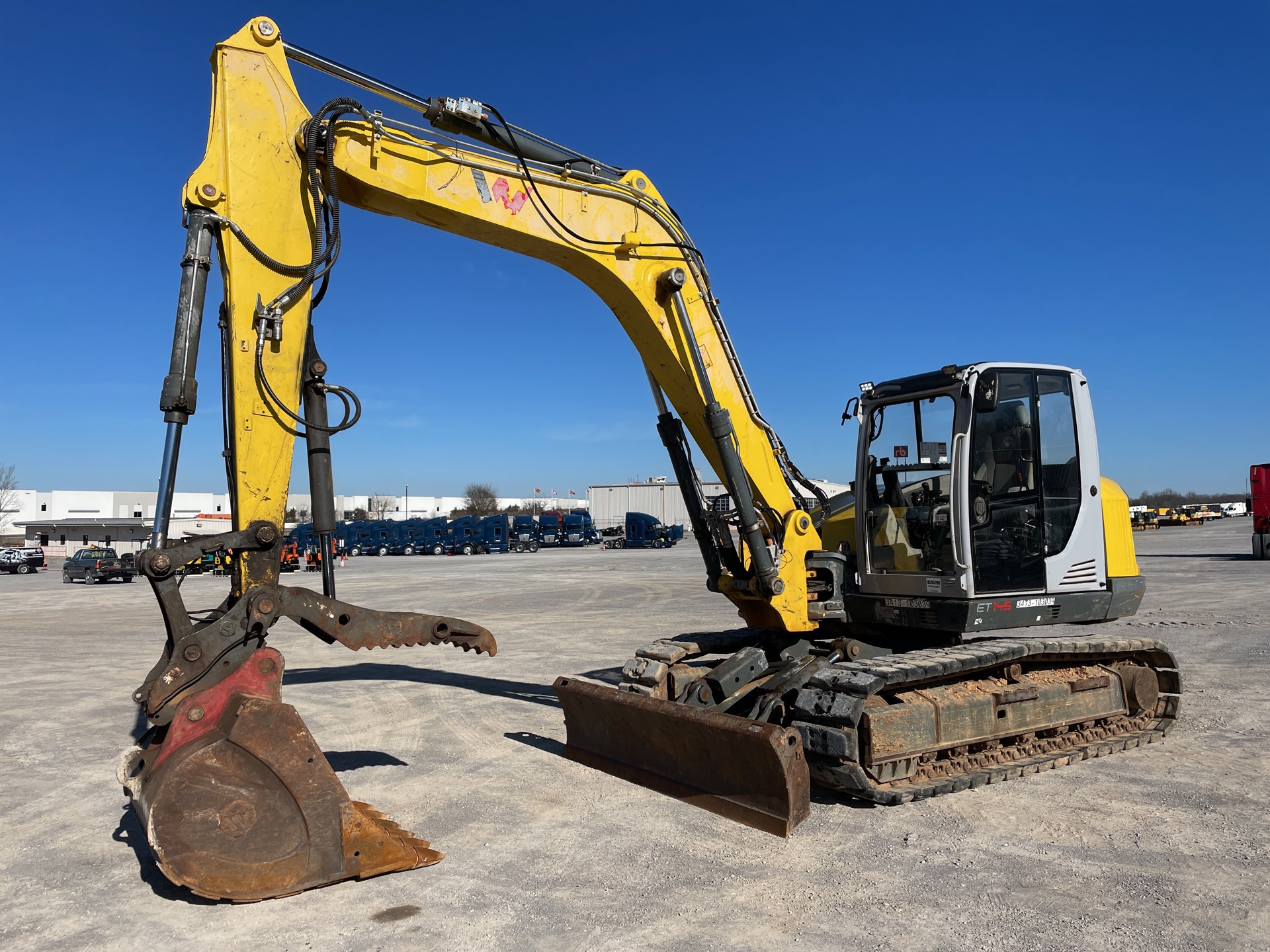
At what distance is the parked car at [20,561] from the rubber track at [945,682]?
5100 cm

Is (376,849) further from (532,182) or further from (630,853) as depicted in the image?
(532,182)

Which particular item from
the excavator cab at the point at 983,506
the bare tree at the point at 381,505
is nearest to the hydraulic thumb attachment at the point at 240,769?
the excavator cab at the point at 983,506

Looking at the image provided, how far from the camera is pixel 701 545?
320 inches

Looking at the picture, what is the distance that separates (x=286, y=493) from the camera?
5.57 metres

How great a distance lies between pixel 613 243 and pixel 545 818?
433 centimetres

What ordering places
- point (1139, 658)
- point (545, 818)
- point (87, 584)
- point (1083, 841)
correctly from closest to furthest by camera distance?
point (1083, 841) < point (545, 818) < point (1139, 658) < point (87, 584)

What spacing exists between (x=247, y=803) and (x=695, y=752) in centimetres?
301

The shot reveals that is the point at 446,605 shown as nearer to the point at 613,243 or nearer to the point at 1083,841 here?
the point at 613,243

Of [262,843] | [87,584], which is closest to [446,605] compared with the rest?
[262,843]

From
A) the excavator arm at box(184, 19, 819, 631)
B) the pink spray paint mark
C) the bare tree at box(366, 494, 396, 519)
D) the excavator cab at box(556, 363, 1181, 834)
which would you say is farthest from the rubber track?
the bare tree at box(366, 494, 396, 519)

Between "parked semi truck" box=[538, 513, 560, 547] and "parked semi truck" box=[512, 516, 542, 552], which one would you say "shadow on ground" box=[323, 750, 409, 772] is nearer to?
"parked semi truck" box=[512, 516, 542, 552]

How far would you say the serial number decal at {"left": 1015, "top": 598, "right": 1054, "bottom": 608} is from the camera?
7.19m

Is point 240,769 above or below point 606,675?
above

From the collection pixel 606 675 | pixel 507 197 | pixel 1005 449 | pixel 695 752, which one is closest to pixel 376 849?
pixel 695 752
